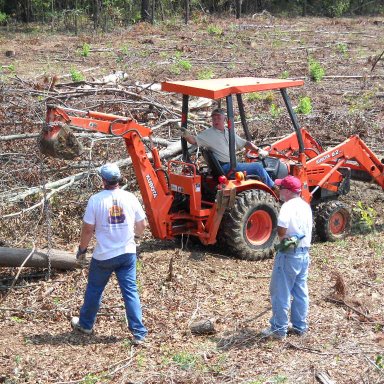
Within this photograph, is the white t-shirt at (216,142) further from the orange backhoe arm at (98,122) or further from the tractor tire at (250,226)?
the orange backhoe arm at (98,122)

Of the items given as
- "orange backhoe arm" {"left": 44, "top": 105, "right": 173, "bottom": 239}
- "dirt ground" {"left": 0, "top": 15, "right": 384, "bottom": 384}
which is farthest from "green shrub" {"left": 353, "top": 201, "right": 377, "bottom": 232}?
"orange backhoe arm" {"left": 44, "top": 105, "right": 173, "bottom": 239}

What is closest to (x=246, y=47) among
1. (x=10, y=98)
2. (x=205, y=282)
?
(x=10, y=98)

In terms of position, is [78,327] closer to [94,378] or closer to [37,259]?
[94,378]

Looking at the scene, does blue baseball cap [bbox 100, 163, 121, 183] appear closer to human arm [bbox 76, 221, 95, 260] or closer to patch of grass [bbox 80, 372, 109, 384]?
human arm [bbox 76, 221, 95, 260]

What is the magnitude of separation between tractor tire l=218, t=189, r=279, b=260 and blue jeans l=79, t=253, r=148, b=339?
234 cm

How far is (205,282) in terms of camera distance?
338 inches

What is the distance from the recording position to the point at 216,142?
9.16 metres

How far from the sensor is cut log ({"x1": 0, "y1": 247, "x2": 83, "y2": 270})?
8203 mm

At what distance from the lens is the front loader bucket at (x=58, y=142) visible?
8.12m

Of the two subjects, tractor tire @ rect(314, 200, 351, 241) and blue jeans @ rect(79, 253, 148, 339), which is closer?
blue jeans @ rect(79, 253, 148, 339)

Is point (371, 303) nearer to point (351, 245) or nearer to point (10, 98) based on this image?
point (351, 245)

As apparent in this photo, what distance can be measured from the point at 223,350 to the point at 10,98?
330 inches

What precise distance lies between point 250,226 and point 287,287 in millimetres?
2565

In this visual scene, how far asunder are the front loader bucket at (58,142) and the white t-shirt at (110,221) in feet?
4.45
